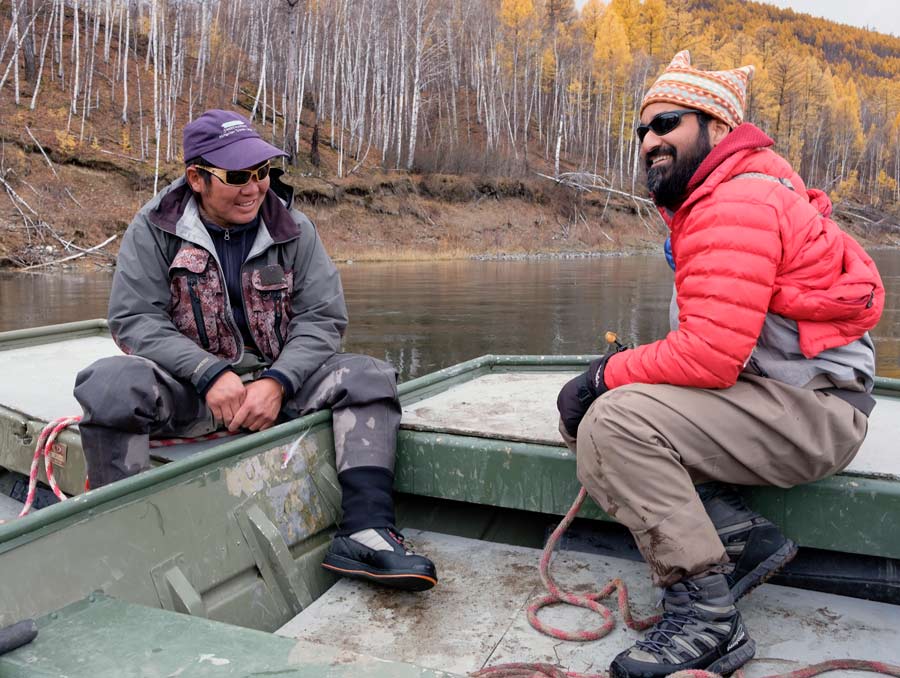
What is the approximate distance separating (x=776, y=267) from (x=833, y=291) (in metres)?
0.14

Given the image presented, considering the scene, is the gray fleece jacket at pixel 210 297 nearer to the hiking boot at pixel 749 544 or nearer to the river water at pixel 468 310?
the hiking boot at pixel 749 544

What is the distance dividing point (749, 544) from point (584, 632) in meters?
0.43

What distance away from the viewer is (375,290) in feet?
51.4

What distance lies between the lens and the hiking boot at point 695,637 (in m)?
1.78

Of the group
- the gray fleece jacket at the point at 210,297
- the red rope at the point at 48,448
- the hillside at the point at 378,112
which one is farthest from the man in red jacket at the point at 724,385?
the hillside at the point at 378,112

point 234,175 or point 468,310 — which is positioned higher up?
point 234,175

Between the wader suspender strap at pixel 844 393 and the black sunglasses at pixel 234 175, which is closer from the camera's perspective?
the wader suspender strap at pixel 844 393

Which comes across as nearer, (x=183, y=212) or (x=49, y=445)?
(x=183, y=212)

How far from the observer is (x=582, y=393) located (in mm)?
2105

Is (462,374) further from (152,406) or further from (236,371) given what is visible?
(152,406)

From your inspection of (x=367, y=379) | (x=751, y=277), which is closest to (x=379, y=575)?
(x=367, y=379)

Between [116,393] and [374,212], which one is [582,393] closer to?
[116,393]

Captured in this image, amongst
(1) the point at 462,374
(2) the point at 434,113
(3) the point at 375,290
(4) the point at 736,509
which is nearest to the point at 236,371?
(1) the point at 462,374

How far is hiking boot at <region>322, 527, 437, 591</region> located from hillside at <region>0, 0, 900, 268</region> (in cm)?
1781
